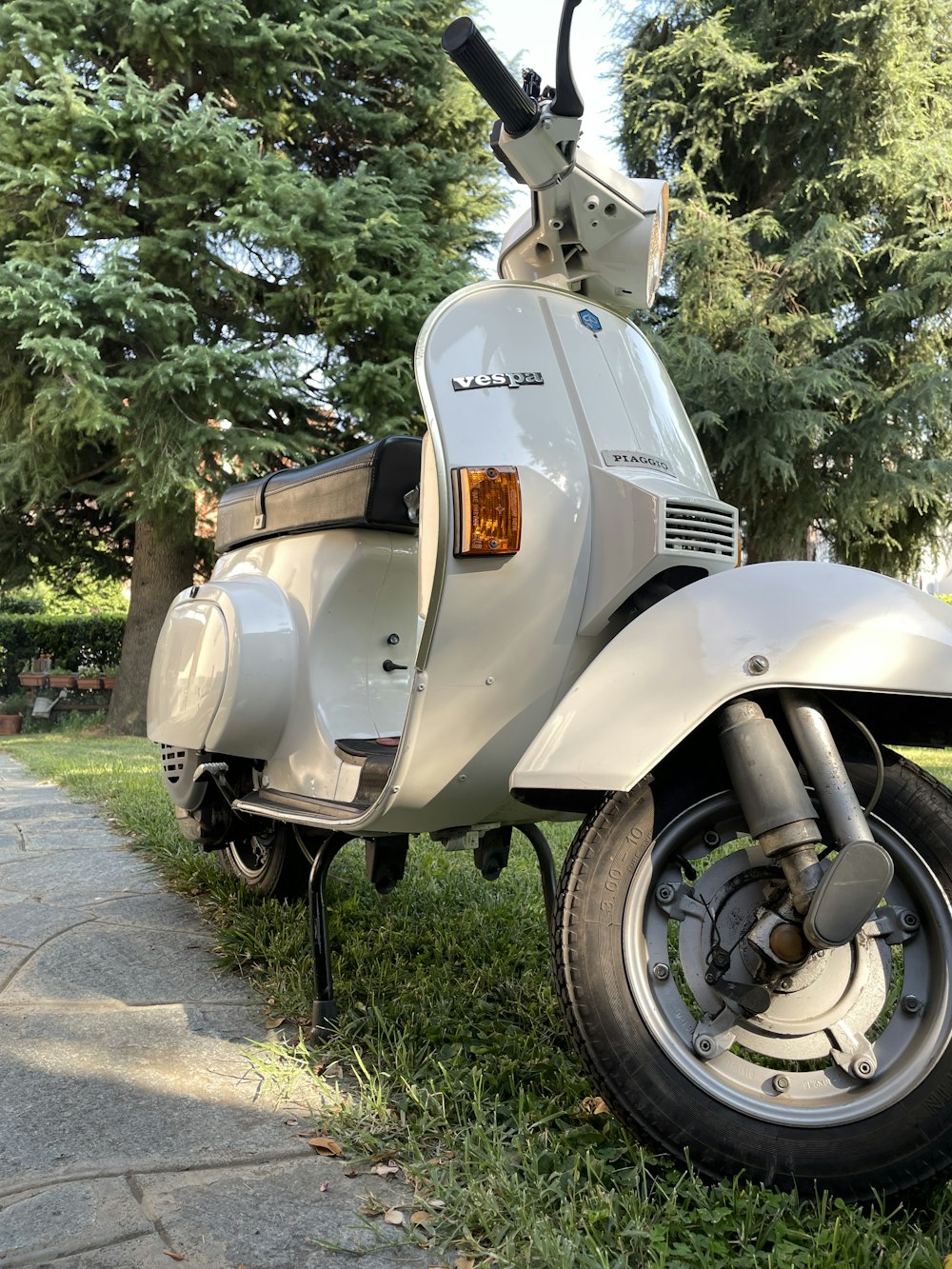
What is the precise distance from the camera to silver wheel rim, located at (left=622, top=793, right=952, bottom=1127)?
58.1 inches

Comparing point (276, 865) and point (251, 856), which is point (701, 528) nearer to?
point (276, 865)

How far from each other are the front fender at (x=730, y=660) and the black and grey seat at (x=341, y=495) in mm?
953

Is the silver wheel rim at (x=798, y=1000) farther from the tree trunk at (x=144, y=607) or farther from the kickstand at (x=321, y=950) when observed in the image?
the tree trunk at (x=144, y=607)

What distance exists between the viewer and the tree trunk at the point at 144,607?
31.9ft

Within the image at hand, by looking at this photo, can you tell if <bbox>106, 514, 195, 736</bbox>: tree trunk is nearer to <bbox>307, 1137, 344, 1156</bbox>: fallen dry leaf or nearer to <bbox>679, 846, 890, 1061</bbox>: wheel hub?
<bbox>307, 1137, 344, 1156</bbox>: fallen dry leaf

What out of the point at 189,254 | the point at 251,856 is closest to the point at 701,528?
the point at 251,856

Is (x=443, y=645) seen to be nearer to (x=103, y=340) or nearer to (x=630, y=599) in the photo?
(x=630, y=599)

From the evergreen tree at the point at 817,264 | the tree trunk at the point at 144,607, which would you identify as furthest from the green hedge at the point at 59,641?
the evergreen tree at the point at 817,264

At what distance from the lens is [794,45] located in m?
10.9

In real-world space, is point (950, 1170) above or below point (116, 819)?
above

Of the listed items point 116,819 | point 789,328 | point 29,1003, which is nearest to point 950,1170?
point 29,1003

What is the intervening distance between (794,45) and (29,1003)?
464 inches

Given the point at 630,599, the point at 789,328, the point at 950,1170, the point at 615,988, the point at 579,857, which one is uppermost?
the point at 789,328

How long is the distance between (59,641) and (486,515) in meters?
11.8
